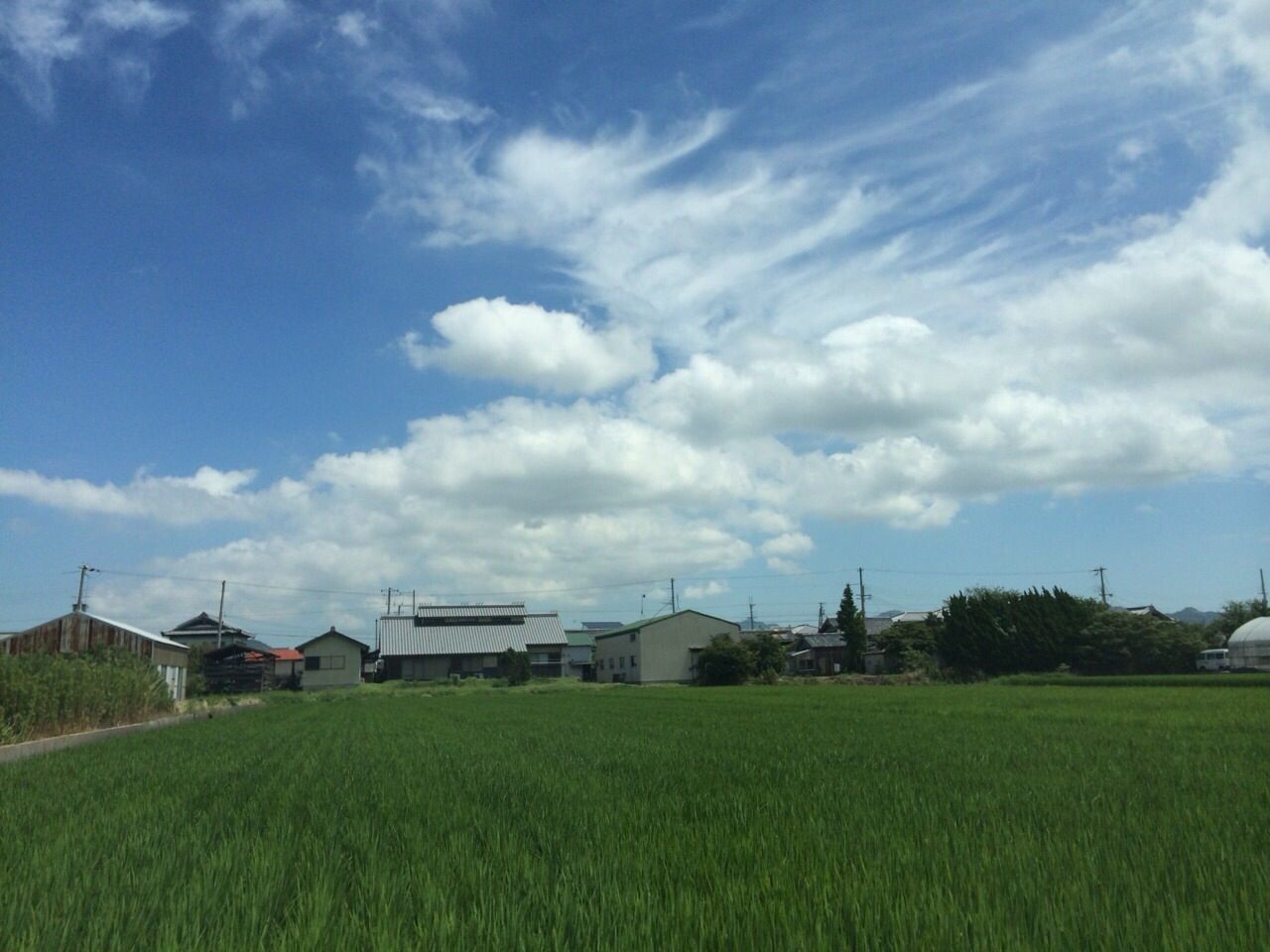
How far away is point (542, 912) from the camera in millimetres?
4152

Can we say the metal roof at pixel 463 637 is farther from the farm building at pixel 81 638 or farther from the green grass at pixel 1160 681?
the green grass at pixel 1160 681

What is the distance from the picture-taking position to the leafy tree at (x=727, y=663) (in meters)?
58.4

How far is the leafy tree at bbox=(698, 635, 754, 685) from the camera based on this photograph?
192 feet

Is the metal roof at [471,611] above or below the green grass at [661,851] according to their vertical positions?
above

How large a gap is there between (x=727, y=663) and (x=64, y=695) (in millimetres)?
42800

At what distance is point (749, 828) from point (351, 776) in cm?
626

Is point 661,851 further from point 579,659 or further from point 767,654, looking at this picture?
point 579,659

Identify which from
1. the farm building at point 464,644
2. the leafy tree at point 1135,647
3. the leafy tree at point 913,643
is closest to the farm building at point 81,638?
the farm building at point 464,644

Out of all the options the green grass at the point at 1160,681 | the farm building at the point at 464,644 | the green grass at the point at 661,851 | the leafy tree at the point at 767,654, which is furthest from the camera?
the farm building at the point at 464,644

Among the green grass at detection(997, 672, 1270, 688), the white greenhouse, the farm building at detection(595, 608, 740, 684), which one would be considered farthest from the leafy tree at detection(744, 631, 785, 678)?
the white greenhouse

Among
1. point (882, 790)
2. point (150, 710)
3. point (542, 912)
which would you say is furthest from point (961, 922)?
point (150, 710)

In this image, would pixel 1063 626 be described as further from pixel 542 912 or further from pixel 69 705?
pixel 542 912

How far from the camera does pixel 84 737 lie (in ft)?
68.1

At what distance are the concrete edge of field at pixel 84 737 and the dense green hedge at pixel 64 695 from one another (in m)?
0.41
